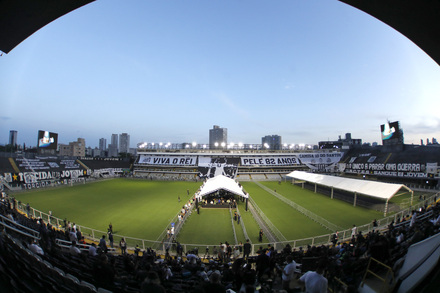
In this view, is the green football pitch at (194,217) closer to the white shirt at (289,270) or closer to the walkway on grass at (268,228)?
the walkway on grass at (268,228)

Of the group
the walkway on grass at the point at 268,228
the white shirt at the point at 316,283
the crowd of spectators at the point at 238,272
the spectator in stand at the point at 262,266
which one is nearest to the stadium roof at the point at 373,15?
the crowd of spectators at the point at 238,272

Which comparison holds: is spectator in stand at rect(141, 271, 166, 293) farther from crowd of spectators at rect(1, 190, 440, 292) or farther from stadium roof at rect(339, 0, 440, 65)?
stadium roof at rect(339, 0, 440, 65)

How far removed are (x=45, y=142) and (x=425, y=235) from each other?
5783 cm

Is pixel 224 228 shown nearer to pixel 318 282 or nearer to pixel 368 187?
pixel 318 282

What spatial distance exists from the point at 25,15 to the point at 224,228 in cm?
1443

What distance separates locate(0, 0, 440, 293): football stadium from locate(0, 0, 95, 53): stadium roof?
0.03m

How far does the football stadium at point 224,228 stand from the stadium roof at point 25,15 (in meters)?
0.03

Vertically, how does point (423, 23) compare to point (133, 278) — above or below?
above

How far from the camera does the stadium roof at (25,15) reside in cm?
346

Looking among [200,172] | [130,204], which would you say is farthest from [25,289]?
[200,172]

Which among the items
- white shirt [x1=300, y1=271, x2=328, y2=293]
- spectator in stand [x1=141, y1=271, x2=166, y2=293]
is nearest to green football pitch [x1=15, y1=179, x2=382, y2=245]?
white shirt [x1=300, y1=271, x2=328, y2=293]

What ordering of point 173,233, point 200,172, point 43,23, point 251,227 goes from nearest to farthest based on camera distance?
point 43,23
point 173,233
point 251,227
point 200,172

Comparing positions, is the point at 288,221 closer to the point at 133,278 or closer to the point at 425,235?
the point at 425,235

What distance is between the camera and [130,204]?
21.2 metres
